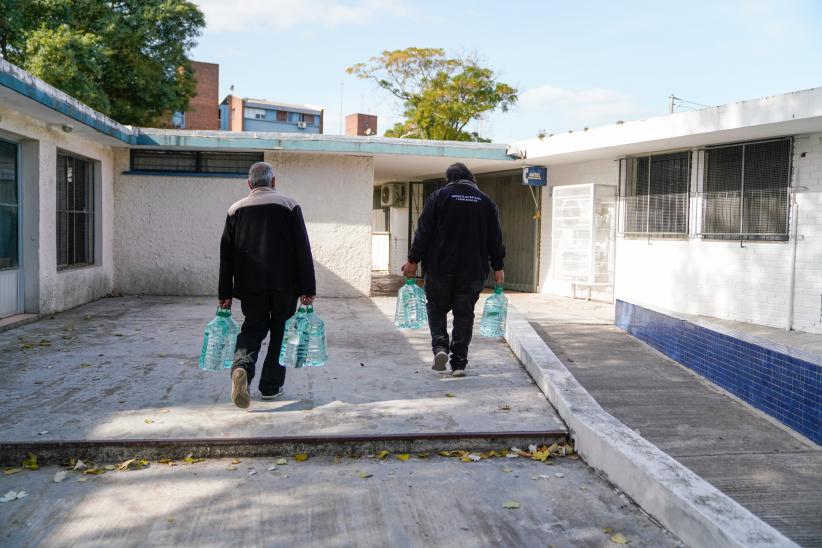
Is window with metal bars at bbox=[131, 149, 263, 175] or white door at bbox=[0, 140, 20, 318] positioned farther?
window with metal bars at bbox=[131, 149, 263, 175]

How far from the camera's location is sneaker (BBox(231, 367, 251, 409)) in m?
4.82

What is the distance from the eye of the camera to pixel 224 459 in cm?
430

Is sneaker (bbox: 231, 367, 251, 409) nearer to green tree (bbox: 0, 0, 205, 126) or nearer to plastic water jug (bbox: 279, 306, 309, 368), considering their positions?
plastic water jug (bbox: 279, 306, 309, 368)

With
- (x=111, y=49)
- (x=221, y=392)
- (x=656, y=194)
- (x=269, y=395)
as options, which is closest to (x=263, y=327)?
(x=269, y=395)

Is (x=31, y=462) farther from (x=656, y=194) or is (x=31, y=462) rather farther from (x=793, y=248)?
(x=656, y=194)

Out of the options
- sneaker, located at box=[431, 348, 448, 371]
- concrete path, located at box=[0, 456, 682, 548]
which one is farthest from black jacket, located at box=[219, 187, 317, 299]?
sneaker, located at box=[431, 348, 448, 371]

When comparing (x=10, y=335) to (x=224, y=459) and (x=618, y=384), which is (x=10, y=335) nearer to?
(x=224, y=459)

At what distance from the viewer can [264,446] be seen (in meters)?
4.35

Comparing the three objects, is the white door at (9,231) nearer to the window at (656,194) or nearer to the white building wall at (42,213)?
the white building wall at (42,213)

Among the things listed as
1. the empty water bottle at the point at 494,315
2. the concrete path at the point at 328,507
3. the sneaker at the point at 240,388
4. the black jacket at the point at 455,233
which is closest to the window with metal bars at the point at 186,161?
the empty water bottle at the point at 494,315

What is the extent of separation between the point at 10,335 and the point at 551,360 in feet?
19.8

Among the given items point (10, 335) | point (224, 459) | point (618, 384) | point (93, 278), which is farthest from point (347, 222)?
point (224, 459)

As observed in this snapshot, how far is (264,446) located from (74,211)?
26.8 ft

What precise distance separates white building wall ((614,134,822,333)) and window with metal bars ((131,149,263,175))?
717 centimetres
